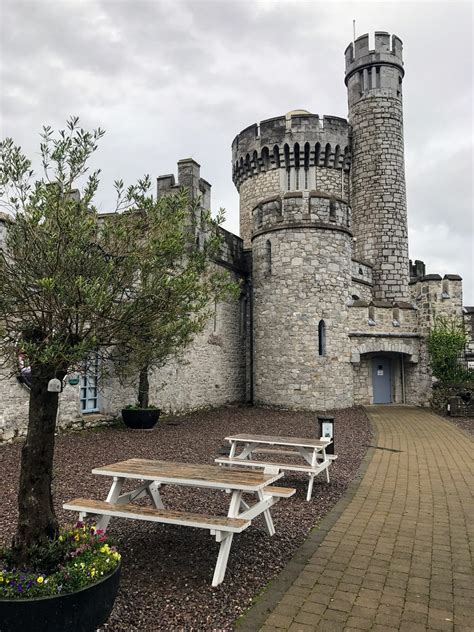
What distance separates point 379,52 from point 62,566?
76.3ft

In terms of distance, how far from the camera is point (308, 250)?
15398 mm

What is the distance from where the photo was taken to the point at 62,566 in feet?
9.35

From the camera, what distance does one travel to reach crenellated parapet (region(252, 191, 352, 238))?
50.8ft

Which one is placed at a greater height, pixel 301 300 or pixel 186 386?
pixel 301 300

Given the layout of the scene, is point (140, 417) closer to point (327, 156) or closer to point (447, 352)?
point (447, 352)

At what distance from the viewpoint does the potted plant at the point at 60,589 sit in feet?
8.05

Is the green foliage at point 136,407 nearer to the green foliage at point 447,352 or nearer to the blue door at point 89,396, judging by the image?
the blue door at point 89,396

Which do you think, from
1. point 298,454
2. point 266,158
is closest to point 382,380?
point 266,158

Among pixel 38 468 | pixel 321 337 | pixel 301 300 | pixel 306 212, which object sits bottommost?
pixel 38 468

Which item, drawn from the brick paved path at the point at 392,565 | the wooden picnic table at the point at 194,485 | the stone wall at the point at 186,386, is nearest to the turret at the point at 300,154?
the stone wall at the point at 186,386

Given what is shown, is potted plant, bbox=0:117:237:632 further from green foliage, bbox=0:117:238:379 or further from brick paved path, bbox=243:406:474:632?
brick paved path, bbox=243:406:474:632

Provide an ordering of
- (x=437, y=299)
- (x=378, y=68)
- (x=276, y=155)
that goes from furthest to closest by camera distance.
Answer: (x=276, y=155), (x=378, y=68), (x=437, y=299)

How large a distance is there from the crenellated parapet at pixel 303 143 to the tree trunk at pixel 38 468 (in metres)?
19.7

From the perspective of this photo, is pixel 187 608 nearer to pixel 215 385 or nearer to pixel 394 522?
pixel 394 522
